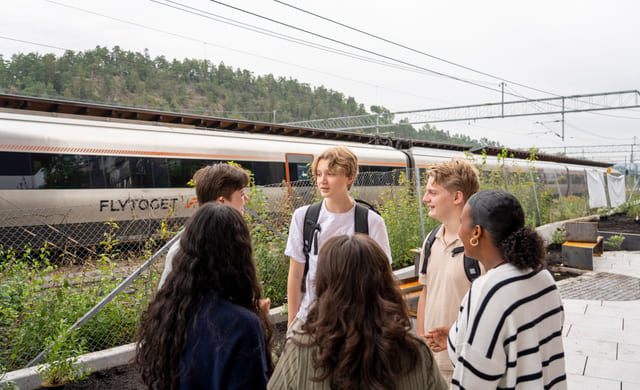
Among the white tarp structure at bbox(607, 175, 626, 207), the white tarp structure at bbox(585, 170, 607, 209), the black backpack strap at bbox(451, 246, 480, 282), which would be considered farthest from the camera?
the white tarp structure at bbox(607, 175, 626, 207)

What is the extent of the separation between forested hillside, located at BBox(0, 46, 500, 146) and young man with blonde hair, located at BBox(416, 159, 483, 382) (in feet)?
111

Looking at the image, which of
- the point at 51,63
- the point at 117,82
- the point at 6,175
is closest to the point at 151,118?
the point at 6,175

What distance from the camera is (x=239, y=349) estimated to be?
1.57 m

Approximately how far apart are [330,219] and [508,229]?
1.32 m

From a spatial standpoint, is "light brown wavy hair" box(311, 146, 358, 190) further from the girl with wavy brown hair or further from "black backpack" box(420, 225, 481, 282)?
the girl with wavy brown hair

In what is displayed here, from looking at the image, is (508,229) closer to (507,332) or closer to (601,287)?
(507,332)

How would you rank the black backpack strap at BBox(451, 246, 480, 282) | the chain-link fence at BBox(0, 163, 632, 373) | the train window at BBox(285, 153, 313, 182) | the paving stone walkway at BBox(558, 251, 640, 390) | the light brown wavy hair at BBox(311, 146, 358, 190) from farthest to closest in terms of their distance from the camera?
the train window at BBox(285, 153, 313, 182)
the paving stone walkway at BBox(558, 251, 640, 390)
the chain-link fence at BBox(0, 163, 632, 373)
the light brown wavy hair at BBox(311, 146, 358, 190)
the black backpack strap at BBox(451, 246, 480, 282)

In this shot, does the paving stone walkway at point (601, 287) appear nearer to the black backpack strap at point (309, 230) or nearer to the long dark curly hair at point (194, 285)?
the black backpack strap at point (309, 230)

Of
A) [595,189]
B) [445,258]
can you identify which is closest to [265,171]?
[445,258]

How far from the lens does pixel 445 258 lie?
255 cm

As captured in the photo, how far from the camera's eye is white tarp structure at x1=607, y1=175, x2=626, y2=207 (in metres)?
21.7

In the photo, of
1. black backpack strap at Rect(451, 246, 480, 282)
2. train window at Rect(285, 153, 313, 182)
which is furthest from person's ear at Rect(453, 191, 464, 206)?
train window at Rect(285, 153, 313, 182)

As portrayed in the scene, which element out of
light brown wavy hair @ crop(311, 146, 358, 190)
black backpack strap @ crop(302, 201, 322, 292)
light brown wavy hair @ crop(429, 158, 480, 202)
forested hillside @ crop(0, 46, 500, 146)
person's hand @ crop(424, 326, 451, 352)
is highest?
forested hillside @ crop(0, 46, 500, 146)

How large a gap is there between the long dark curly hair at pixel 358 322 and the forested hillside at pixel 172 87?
34986 millimetres
